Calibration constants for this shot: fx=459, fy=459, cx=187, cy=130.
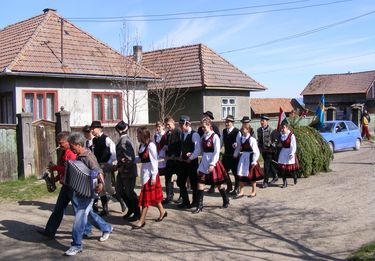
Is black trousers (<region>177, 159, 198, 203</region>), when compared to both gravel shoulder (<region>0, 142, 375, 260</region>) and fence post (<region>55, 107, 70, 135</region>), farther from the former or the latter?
fence post (<region>55, 107, 70, 135</region>)

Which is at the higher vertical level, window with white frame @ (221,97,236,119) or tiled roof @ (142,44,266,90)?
tiled roof @ (142,44,266,90)

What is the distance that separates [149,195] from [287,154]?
5.12 metres

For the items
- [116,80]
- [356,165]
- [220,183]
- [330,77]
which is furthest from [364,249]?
[330,77]

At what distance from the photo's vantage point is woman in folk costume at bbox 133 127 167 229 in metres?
7.67

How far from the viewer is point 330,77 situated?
58969 mm

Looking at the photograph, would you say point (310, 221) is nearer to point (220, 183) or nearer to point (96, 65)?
point (220, 183)

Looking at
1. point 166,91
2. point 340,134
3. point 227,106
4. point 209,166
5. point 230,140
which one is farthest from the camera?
point 227,106

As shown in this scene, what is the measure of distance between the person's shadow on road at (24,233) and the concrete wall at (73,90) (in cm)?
891

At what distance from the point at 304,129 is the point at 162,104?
1004cm

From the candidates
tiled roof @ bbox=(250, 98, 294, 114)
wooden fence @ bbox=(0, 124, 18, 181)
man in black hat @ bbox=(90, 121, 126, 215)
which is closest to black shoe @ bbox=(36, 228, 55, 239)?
man in black hat @ bbox=(90, 121, 126, 215)

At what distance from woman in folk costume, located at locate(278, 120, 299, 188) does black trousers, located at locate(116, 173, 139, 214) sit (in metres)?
4.68

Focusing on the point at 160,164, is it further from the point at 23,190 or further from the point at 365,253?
the point at 365,253

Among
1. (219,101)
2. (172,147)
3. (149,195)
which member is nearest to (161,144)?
(172,147)

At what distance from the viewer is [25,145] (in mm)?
12227
